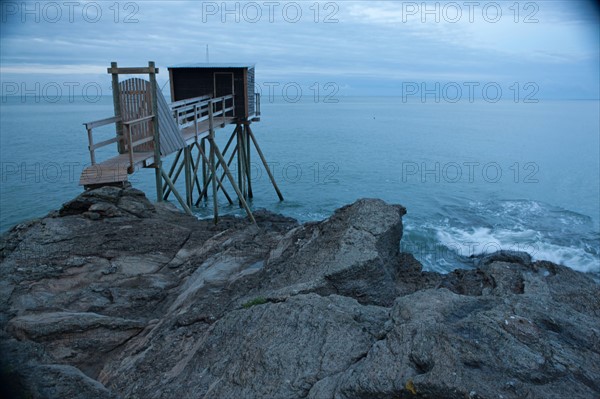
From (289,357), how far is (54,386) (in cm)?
277

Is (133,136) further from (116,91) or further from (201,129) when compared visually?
(201,129)

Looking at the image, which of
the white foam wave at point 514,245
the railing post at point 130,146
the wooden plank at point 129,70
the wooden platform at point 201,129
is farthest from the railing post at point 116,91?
the white foam wave at point 514,245

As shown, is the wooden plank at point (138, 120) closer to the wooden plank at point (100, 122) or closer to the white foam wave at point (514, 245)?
the wooden plank at point (100, 122)

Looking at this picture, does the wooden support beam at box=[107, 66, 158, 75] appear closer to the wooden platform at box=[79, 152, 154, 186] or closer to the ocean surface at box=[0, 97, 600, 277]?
the wooden platform at box=[79, 152, 154, 186]

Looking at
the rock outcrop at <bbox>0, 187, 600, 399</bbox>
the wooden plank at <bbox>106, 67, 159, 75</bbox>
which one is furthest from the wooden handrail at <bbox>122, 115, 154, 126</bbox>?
the rock outcrop at <bbox>0, 187, 600, 399</bbox>

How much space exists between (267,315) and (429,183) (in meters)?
27.7

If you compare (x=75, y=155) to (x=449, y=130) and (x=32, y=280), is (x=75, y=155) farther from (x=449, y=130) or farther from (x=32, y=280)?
(x=449, y=130)

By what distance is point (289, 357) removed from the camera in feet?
17.6

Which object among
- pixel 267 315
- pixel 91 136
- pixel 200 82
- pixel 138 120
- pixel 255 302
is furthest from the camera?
pixel 200 82

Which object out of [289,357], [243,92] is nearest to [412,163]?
[243,92]

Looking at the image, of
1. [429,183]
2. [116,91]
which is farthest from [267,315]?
[429,183]

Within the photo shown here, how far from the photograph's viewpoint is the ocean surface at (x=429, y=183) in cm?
1972

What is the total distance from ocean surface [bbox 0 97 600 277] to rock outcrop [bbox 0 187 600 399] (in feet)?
24.8

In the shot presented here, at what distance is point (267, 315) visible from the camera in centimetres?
622
